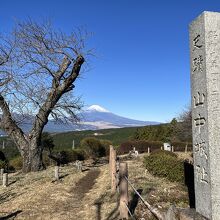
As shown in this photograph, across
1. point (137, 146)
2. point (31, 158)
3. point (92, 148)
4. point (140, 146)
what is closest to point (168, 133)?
point (140, 146)

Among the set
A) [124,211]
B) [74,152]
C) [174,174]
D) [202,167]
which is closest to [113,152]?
[174,174]

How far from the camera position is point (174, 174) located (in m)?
14.1

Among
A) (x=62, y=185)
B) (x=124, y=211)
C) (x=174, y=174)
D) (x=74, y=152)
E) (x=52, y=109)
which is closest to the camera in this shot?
(x=124, y=211)

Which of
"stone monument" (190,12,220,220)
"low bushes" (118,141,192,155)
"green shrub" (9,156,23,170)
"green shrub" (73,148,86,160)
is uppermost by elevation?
"stone monument" (190,12,220,220)

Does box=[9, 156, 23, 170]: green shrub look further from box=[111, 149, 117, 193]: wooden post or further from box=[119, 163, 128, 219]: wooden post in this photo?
box=[119, 163, 128, 219]: wooden post

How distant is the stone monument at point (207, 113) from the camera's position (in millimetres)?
6570

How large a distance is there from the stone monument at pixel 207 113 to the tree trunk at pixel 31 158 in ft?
54.0

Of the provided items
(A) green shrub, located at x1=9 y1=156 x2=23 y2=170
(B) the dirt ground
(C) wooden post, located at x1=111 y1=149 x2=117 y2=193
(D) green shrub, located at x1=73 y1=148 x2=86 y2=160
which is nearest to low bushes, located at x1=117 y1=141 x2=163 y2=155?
(D) green shrub, located at x1=73 y1=148 x2=86 y2=160

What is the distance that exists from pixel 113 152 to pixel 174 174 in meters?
2.53

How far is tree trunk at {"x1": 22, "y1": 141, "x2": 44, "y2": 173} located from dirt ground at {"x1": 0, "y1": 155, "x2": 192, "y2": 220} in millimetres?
4892

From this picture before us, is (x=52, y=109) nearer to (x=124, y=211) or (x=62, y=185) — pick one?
(x=62, y=185)

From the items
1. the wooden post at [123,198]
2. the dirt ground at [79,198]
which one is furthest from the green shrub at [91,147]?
the wooden post at [123,198]

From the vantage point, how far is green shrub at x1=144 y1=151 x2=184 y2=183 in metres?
14.1

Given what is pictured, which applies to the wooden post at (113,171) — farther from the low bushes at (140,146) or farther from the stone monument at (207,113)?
the low bushes at (140,146)
